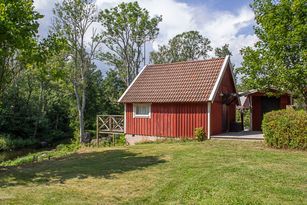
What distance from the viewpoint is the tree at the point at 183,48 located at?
4975 centimetres

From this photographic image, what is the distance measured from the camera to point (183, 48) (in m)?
50.0

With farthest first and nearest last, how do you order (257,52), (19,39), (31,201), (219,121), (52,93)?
(52,93) → (219,121) → (257,52) → (19,39) → (31,201)

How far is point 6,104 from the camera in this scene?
99.3ft

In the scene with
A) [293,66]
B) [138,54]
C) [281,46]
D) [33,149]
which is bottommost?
[33,149]

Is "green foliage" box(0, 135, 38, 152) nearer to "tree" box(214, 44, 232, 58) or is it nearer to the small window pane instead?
the small window pane

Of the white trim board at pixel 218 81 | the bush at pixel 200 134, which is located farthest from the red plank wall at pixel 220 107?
the white trim board at pixel 218 81

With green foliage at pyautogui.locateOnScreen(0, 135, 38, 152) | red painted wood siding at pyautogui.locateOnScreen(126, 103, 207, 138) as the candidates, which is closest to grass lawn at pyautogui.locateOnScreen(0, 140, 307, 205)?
red painted wood siding at pyautogui.locateOnScreen(126, 103, 207, 138)

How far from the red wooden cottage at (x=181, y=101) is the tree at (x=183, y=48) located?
89.3 feet

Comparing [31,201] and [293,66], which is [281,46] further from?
[31,201]

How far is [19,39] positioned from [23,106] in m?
21.0

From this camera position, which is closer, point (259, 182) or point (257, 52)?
point (259, 182)

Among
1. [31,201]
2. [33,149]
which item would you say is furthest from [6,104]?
[31,201]

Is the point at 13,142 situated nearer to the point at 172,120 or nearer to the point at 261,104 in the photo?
the point at 172,120

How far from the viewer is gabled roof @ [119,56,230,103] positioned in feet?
62.4
